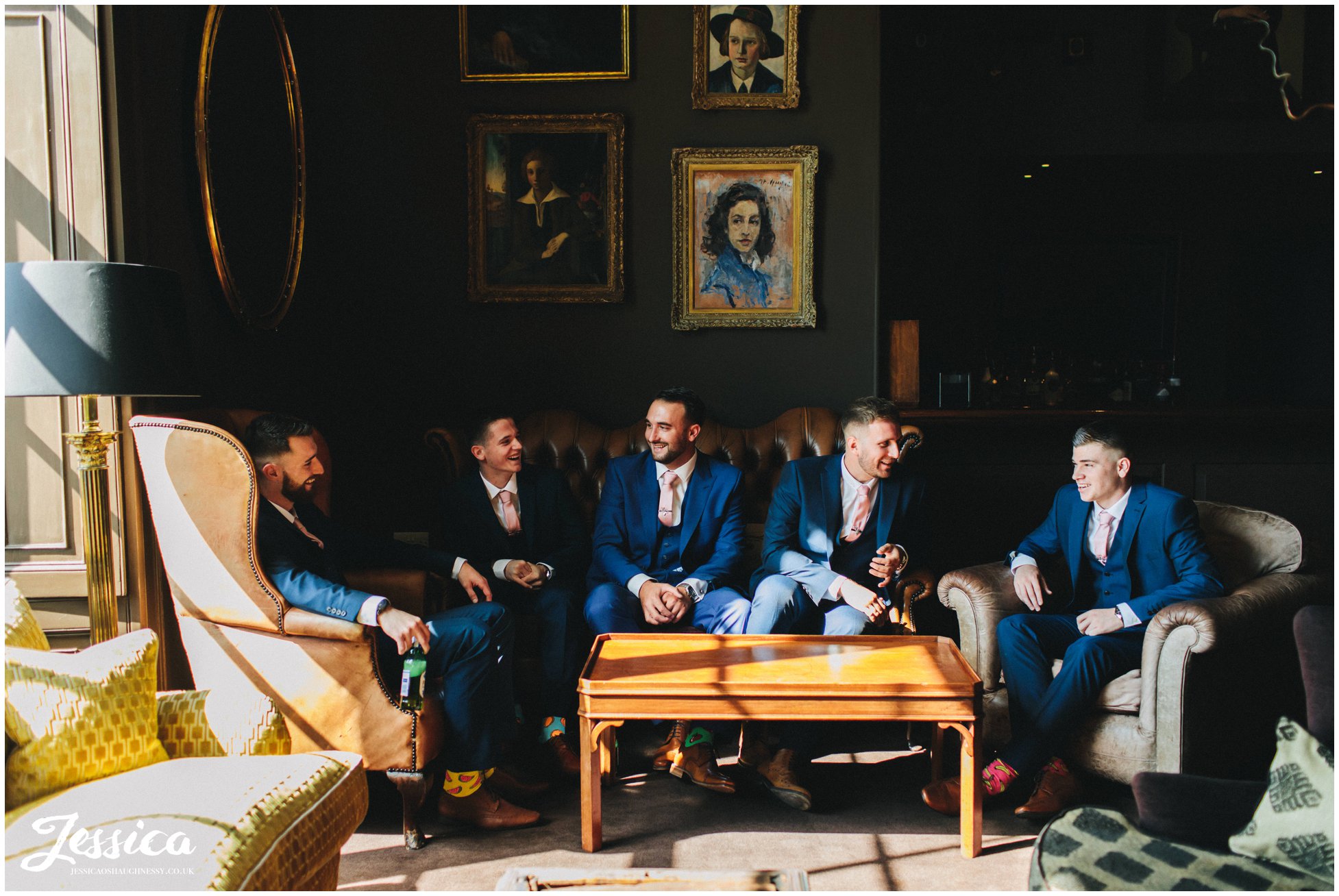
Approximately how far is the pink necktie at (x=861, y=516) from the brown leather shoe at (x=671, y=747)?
844mm

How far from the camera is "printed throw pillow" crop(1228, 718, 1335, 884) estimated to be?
147cm

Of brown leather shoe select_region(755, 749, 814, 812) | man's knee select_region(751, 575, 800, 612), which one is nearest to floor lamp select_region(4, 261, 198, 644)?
man's knee select_region(751, 575, 800, 612)

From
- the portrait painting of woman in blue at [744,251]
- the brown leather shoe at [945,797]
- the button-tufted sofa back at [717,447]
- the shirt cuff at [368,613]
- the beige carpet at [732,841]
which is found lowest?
the beige carpet at [732,841]

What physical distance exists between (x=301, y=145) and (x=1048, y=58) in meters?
4.44

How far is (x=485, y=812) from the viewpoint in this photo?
7.89 ft

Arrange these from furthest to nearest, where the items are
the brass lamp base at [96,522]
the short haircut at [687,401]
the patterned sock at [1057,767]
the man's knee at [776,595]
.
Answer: the short haircut at [687,401]
the man's knee at [776,595]
the patterned sock at [1057,767]
the brass lamp base at [96,522]

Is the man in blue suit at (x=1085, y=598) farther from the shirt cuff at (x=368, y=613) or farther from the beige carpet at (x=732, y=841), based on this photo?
the shirt cuff at (x=368, y=613)

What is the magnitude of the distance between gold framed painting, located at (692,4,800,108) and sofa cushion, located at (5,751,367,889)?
3.08 m

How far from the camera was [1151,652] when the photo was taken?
240 cm

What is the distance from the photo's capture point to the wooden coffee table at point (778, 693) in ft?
7.06

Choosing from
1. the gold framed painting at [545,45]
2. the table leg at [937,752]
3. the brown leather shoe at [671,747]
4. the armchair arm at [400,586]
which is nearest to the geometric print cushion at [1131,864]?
the table leg at [937,752]

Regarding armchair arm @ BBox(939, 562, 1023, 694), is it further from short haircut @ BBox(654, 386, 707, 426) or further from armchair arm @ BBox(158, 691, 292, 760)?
armchair arm @ BBox(158, 691, 292, 760)

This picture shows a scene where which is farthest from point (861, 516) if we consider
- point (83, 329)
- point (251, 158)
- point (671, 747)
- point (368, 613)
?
point (251, 158)

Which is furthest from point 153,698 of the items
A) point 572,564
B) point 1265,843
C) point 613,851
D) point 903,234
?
point 903,234
